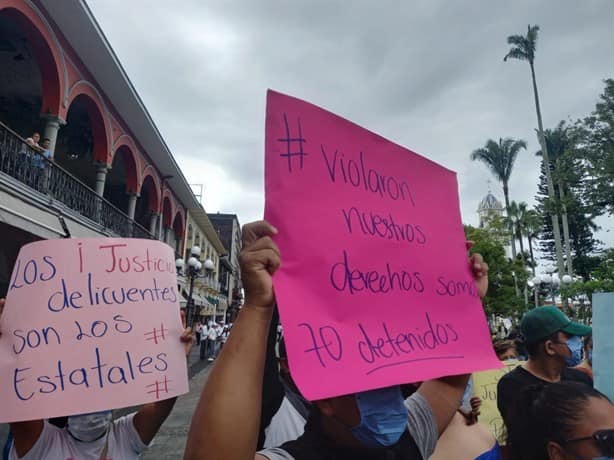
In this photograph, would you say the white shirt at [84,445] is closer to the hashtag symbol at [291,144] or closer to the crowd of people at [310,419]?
the crowd of people at [310,419]

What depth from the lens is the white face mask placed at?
6.00 ft

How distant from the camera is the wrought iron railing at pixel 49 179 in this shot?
7574mm

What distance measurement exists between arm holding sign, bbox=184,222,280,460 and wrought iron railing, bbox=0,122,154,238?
7610 mm

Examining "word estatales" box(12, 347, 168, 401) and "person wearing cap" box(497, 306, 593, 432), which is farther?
"person wearing cap" box(497, 306, 593, 432)

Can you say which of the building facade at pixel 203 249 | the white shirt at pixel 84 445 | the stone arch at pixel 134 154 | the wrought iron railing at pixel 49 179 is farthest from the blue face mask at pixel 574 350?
the building facade at pixel 203 249

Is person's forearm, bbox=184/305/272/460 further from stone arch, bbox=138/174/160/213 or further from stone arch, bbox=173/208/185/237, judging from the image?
stone arch, bbox=173/208/185/237

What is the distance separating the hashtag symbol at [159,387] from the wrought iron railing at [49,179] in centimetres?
699

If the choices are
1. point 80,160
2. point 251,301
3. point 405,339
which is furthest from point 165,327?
point 80,160

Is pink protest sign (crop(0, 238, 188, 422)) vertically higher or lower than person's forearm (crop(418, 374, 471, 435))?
higher

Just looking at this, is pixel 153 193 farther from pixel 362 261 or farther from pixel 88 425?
pixel 362 261

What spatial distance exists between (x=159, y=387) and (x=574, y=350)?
2.84 metres

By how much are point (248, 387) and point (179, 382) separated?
92 centimetres

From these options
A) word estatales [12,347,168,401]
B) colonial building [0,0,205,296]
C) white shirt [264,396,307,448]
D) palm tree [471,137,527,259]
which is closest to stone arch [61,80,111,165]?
colonial building [0,0,205,296]

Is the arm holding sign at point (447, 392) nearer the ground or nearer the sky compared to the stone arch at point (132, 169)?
nearer the ground
